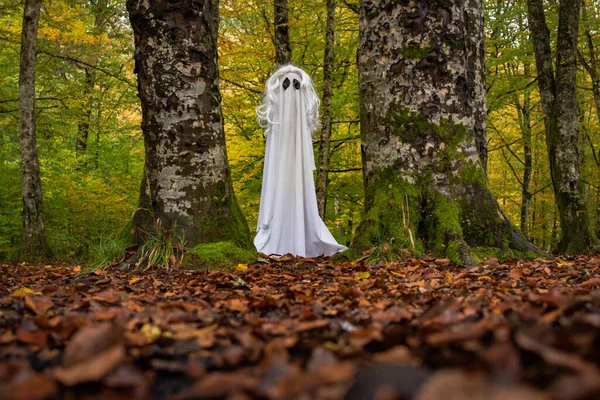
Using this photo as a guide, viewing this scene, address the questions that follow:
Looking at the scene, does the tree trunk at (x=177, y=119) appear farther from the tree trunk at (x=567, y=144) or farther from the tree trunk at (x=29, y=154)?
the tree trunk at (x=567, y=144)

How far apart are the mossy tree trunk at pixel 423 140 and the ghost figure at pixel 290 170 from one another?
1847 mm

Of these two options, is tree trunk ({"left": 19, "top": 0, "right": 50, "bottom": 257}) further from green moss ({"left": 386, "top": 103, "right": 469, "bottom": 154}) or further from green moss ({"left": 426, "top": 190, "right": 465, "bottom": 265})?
green moss ({"left": 426, "top": 190, "right": 465, "bottom": 265})

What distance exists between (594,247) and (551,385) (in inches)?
305

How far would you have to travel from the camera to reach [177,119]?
4.62 meters

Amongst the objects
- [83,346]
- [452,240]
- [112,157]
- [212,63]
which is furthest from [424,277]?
[112,157]

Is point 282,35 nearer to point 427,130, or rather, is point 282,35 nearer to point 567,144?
point 567,144

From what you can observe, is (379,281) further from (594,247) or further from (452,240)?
(594,247)

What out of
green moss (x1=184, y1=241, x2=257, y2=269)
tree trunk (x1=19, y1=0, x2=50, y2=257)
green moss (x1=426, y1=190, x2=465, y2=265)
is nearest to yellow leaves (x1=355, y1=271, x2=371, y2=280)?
green moss (x1=426, y1=190, x2=465, y2=265)

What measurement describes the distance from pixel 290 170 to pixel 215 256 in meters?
2.30

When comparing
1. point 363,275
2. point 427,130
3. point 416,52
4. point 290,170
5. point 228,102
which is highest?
point 228,102

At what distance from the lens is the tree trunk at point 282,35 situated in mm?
9555

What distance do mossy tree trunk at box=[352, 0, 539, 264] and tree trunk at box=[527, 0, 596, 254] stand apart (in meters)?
3.63

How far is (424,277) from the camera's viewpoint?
10.5 ft

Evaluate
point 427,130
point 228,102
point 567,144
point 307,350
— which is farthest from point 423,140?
point 228,102
